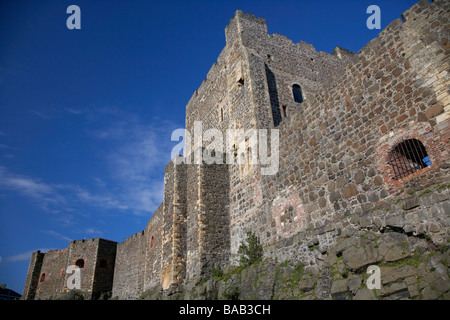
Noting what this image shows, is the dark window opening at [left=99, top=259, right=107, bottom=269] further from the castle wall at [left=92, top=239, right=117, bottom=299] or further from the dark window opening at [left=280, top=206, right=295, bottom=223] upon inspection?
the dark window opening at [left=280, top=206, right=295, bottom=223]

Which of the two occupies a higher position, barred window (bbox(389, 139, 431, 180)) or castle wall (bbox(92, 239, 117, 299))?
castle wall (bbox(92, 239, 117, 299))

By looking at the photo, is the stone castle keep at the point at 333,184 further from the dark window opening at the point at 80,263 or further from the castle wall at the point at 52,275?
the castle wall at the point at 52,275

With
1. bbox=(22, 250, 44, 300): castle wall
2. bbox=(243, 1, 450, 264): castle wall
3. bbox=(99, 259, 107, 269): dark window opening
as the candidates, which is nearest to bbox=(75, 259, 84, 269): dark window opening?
bbox=(99, 259, 107, 269): dark window opening

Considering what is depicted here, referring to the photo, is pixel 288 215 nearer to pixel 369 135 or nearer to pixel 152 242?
pixel 369 135

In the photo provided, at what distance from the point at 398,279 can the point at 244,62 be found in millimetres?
12407

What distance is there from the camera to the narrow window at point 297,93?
16.5 m

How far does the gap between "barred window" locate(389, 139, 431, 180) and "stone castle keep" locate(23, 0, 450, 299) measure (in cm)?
2

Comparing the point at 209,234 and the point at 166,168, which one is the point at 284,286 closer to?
the point at 209,234

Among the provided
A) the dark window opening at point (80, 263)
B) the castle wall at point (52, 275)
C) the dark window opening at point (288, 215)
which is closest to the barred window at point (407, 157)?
the dark window opening at point (288, 215)

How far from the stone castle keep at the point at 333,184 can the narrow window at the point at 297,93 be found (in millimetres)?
78

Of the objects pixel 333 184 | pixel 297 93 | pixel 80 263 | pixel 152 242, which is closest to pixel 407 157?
pixel 333 184

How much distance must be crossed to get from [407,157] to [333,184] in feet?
6.65

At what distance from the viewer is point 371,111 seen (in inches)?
315

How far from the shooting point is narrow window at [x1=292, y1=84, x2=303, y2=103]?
16516 mm
